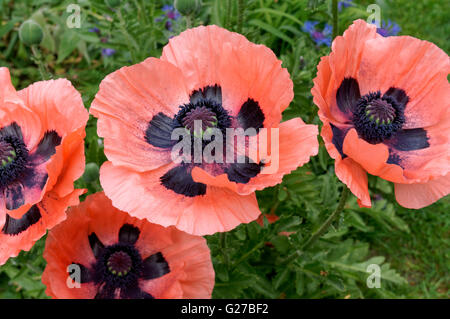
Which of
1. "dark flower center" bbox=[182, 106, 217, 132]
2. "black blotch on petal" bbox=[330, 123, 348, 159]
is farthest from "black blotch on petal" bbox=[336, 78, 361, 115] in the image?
"dark flower center" bbox=[182, 106, 217, 132]

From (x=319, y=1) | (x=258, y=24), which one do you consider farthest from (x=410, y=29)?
(x=319, y=1)

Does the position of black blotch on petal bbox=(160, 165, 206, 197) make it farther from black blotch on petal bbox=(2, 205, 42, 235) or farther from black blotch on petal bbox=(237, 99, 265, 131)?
black blotch on petal bbox=(2, 205, 42, 235)

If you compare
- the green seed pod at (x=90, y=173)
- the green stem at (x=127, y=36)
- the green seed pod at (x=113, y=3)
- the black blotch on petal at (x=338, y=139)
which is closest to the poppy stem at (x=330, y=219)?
the black blotch on petal at (x=338, y=139)

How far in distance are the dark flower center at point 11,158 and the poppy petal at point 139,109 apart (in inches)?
15.9

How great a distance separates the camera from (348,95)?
1864 millimetres

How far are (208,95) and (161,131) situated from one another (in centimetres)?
23

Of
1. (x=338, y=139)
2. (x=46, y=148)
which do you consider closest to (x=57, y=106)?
(x=46, y=148)

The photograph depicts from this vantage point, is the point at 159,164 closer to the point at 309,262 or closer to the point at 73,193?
the point at 73,193

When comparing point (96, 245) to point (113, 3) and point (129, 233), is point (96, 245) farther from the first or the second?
point (113, 3)

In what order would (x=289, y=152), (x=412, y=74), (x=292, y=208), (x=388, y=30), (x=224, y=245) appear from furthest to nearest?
(x=388, y=30), (x=292, y=208), (x=224, y=245), (x=412, y=74), (x=289, y=152)

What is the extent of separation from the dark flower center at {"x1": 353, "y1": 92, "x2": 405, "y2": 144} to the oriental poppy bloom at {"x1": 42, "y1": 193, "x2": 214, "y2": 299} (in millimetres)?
753

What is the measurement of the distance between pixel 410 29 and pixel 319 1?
3.04 m
